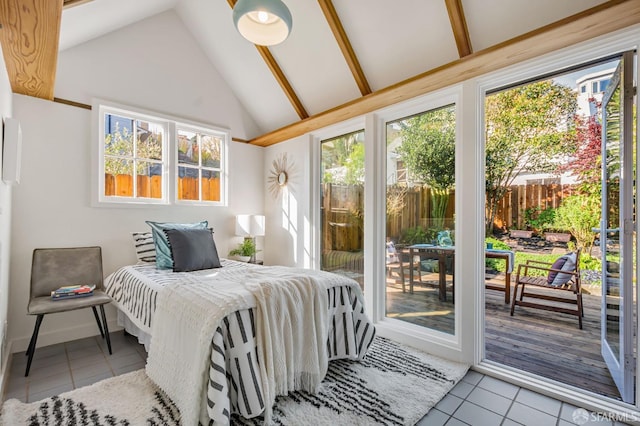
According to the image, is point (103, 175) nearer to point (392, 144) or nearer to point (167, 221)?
point (167, 221)

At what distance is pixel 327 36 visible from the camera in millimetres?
3002

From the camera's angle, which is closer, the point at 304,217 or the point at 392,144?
the point at 392,144

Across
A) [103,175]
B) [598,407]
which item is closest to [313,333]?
[598,407]

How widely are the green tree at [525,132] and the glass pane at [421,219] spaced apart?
1.87 meters

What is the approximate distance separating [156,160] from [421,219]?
10.1ft

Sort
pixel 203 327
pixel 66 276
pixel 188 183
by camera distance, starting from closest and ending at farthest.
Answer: pixel 203 327 < pixel 66 276 < pixel 188 183

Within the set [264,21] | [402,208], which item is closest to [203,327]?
[264,21]

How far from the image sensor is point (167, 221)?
3619 millimetres

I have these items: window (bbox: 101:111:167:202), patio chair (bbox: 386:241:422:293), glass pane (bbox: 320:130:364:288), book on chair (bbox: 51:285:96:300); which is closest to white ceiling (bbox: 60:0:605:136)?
glass pane (bbox: 320:130:364:288)

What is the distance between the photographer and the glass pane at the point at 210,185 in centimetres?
404

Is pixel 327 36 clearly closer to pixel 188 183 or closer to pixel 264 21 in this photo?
pixel 264 21

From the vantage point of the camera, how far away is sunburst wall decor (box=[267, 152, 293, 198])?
167 inches

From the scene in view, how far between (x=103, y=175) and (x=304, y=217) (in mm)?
2252

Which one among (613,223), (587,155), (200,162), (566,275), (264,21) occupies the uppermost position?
(264,21)
